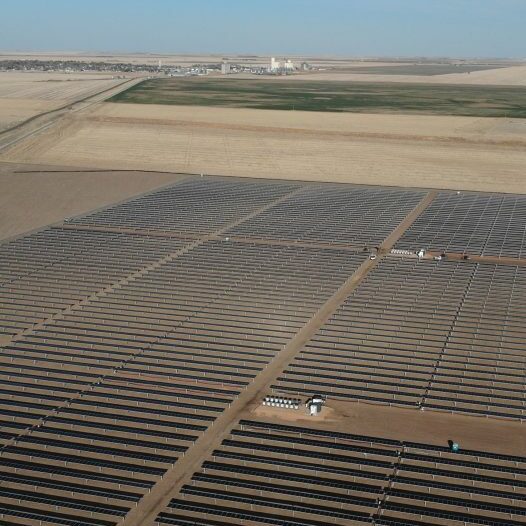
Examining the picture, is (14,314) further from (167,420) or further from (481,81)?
(481,81)

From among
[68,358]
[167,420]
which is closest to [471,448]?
[167,420]

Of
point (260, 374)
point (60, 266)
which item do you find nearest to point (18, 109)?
point (60, 266)

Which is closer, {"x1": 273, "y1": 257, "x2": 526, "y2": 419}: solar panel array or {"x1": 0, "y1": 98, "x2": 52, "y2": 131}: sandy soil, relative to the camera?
{"x1": 273, "y1": 257, "x2": 526, "y2": 419}: solar panel array

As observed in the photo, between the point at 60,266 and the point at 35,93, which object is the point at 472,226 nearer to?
the point at 60,266

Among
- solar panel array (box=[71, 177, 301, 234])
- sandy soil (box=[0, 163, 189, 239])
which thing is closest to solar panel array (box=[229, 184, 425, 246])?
solar panel array (box=[71, 177, 301, 234])

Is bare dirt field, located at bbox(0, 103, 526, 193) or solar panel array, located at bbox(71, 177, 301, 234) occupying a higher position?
bare dirt field, located at bbox(0, 103, 526, 193)

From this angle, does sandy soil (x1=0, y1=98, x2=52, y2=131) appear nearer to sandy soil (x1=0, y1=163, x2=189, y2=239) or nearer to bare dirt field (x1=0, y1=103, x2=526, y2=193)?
bare dirt field (x1=0, y1=103, x2=526, y2=193)
